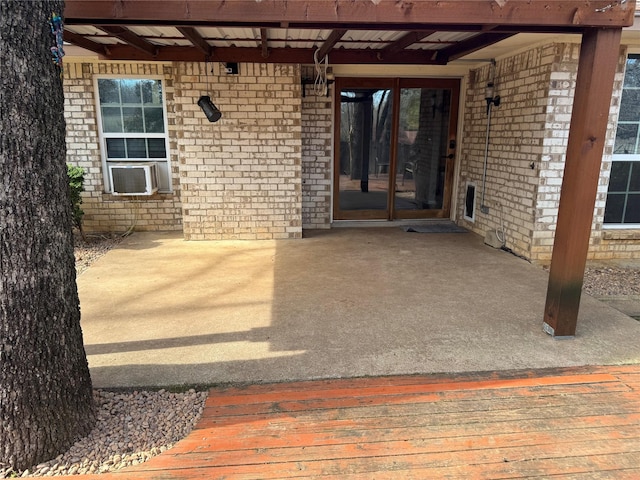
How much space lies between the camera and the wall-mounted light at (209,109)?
18.7ft

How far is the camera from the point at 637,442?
218 centimetres

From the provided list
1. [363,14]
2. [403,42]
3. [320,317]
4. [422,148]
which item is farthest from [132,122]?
[363,14]

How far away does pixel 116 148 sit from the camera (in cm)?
660

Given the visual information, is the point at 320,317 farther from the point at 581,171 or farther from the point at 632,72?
the point at 632,72

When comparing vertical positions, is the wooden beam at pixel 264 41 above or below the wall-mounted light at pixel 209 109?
above

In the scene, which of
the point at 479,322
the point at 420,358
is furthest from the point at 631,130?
the point at 420,358

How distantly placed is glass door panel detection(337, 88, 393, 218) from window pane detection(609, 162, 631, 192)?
3026 millimetres

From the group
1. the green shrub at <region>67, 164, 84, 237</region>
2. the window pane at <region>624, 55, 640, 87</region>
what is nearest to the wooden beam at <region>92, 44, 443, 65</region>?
the green shrub at <region>67, 164, 84, 237</region>

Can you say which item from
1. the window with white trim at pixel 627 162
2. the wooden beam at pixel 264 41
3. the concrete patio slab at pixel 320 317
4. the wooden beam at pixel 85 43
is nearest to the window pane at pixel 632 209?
the window with white trim at pixel 627 162

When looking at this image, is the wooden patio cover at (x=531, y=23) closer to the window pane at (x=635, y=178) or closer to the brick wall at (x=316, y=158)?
the window pane at (x=635, y=178)

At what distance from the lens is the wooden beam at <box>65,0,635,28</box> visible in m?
2.51

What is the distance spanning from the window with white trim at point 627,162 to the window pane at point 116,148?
650 centimetres

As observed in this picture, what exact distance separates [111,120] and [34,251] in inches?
209

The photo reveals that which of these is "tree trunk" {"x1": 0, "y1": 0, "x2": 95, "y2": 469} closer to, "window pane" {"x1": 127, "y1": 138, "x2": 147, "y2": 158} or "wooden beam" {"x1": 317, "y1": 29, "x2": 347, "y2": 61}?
"wooden beam" {"x1": 317, "y1": 29, "x2": 347, "y2": 61}
